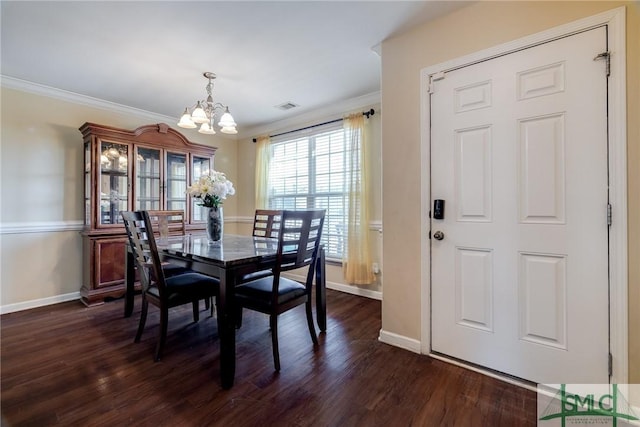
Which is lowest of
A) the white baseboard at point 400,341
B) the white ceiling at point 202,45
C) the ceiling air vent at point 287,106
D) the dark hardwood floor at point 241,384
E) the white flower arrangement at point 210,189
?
the dark hardwood floor at point 241,384

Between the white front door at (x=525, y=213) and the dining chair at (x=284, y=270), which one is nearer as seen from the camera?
the white front door at (x=525, y=213)

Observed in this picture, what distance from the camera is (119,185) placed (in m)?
3.40

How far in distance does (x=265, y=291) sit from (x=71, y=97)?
10.8 feet

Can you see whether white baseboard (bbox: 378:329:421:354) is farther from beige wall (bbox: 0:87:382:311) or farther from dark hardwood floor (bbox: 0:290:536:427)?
beige wall (bbox: 0:87:382:311)

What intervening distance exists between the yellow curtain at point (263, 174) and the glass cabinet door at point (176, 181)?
3.40 ft

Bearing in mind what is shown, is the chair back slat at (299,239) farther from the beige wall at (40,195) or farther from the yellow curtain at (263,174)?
the beige wall at (40,195)

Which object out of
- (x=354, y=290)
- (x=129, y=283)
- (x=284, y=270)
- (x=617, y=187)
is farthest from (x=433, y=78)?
(x=129, y=283)

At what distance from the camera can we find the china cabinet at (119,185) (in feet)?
10.3

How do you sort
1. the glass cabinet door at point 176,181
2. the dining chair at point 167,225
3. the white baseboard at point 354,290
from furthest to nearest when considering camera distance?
1. the glass cabinet door at point 176,181
2. the white baseboard at point 354,290
3. the dining chair at point 167,225

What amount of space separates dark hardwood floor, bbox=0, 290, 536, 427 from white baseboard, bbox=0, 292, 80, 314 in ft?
1.89

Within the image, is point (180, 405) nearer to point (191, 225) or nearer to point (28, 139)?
point (191, 225)

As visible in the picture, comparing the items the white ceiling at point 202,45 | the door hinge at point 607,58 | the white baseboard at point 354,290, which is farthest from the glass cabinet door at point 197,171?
the door hinge at point 607,58

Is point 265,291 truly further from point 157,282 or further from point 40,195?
point 40,195

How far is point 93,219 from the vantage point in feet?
10.3
